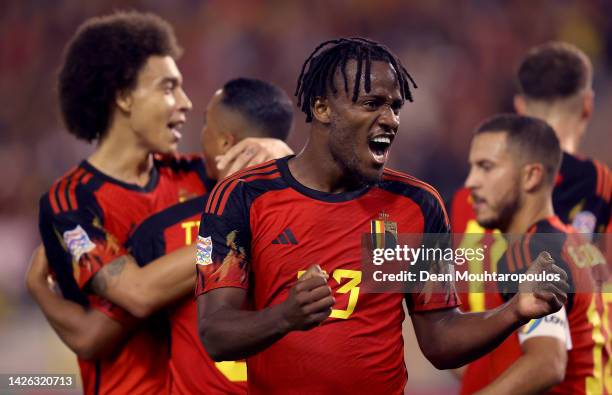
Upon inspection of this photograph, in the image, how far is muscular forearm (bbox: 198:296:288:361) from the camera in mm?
2680

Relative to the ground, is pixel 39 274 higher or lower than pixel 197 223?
lower

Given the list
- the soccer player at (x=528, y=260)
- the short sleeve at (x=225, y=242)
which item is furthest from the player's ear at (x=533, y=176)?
the short sleeve at (x=225, y=242)

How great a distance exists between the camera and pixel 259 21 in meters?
11.4

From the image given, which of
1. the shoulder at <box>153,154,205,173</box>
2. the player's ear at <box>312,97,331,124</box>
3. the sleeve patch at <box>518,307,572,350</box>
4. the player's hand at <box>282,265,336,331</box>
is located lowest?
the sleeve patch at <box>518,307,572,350</box>

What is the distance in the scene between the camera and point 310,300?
2.55 metres

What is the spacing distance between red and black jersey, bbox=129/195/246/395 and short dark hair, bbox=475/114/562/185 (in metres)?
1.63

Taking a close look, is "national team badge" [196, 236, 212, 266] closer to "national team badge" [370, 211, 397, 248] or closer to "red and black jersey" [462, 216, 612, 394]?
"national team badge" [370, 211, 397, 248]

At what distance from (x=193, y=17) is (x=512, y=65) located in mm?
3865

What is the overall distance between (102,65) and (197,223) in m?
1.14

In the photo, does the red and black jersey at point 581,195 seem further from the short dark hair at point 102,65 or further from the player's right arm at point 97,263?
the player's right arm at point 97,263

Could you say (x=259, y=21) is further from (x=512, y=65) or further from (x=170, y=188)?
(x=170, y=188)

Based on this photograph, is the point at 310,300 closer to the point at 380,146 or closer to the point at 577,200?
the point at 380,146

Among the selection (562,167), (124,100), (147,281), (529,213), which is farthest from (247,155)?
(562,167)
